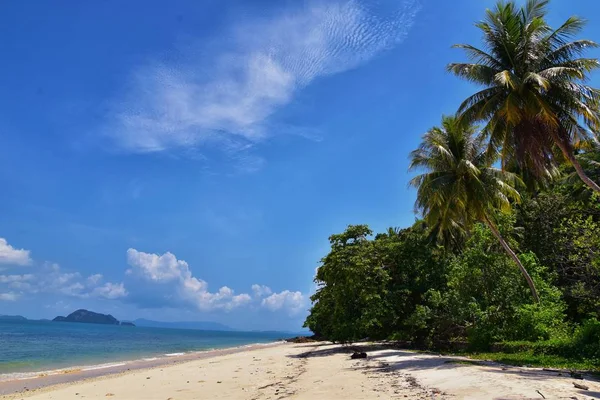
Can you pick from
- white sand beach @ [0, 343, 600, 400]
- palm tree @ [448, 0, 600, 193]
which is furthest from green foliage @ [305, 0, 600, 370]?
white sand beach @ [0, 343, 600, 400]

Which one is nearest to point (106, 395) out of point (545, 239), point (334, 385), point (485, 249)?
point (334, 385)

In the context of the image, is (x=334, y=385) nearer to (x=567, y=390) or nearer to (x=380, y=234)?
(x=567, y=390)

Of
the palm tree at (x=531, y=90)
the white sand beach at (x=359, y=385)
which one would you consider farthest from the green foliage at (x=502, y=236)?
the white sand beach at (x=359, y=385)

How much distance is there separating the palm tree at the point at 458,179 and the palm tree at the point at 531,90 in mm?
3733

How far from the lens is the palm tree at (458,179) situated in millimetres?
20703

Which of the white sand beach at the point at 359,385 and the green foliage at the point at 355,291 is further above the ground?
the green foliage at the point at 355,291

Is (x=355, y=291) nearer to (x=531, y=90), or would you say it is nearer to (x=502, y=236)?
(x=502, y=236)

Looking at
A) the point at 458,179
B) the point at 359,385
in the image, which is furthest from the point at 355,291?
the point at 359,385

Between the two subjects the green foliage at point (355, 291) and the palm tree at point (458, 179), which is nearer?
the palm tree at point (458, 179)

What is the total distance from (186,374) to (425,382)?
12.0 metres

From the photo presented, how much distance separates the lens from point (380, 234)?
3616 centimetres

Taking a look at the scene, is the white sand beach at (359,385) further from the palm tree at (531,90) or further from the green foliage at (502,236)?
the palm tree at (531,90)

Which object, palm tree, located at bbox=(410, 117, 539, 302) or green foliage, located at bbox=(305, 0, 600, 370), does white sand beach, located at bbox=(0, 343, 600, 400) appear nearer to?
green foliage, located at bbox=(305, 0, 600, 370)

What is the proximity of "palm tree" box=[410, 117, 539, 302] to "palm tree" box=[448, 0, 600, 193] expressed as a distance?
3.73m
